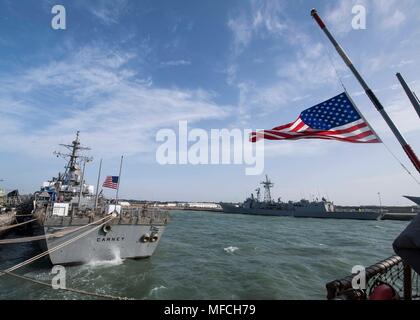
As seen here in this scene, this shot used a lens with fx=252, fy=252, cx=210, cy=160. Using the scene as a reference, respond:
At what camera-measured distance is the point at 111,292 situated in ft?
40.8

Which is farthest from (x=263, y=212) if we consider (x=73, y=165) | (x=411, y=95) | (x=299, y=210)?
(x=411, y=95)

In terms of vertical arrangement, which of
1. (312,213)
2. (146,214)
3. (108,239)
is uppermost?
(312,213)

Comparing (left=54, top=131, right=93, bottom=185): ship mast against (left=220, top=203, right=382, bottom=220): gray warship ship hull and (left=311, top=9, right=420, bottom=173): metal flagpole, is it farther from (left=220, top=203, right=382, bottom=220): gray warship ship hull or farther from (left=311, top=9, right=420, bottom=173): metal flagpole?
(left=220, top=203, right=382, bottom=220): gray warship ship hull

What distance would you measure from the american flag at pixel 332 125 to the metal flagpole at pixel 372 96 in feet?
3.49

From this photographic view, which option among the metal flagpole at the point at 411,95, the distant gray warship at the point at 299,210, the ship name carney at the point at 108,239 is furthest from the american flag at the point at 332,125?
the distant gray warship at the point at 299,210

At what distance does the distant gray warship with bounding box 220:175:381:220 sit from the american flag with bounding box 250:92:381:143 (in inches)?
3555

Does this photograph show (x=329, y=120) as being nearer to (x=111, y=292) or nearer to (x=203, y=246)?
(x=111, y=292)

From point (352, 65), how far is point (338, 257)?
22679 mm

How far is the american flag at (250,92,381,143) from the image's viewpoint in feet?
19.7

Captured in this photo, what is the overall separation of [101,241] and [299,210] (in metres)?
87.4

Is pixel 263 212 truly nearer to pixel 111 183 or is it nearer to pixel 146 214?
pixel 146 214

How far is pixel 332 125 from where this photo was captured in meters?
6.54
